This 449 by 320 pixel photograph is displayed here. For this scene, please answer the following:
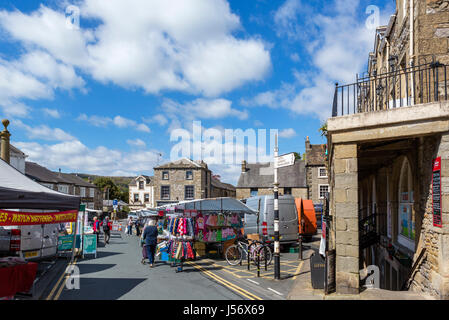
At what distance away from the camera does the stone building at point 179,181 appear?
4850cm

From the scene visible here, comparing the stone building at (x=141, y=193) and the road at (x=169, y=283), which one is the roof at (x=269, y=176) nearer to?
the stone building at (x=141, y=193)

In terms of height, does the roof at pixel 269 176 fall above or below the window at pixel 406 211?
above

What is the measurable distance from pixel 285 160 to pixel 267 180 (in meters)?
37.0

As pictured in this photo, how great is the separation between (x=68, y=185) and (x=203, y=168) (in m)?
22.4

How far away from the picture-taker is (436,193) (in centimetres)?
692

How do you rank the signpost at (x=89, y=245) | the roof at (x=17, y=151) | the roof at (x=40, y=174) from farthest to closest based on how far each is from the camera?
the roof at (x=40, y=174), the roof at (x=17, y=151), the signpost at (x=89, y=245)

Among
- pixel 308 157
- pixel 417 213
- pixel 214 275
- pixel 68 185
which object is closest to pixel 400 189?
pixel 417 213

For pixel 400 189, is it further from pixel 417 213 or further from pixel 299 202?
pixel 299 202

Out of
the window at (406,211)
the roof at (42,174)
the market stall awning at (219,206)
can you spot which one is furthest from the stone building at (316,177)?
the roof at (42,174)

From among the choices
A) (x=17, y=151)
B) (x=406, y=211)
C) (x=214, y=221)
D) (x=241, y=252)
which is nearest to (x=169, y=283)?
(x=241, y=252)

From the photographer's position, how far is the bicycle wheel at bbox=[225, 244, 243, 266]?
12.9 metres

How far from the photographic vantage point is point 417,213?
8.33m

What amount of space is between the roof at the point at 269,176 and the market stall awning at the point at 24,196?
3656 centimetres

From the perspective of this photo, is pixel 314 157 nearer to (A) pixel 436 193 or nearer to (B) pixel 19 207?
(A) pixel 436 193
